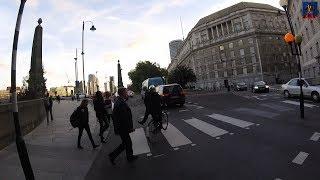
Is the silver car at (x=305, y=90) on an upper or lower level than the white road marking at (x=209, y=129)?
upper

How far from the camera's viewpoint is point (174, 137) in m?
11.8

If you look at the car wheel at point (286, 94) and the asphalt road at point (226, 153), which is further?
the car wheel at point (286, 94)

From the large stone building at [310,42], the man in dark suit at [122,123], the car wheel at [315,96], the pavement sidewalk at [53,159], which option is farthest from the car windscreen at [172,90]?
the large stone building at [310,42]

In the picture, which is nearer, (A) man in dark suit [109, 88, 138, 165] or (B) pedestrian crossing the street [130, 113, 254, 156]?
(A) man in dark suit [109, 88, 138, 165]

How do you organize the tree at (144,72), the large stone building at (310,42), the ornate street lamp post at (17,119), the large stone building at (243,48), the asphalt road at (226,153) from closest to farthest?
the asphalt road at (226,153) → the ornate street lamp post at (17,119) → the large stone building at (310,42) → the large stone building at (243,48) → the tree at (144,72)

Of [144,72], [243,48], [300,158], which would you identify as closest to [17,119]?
[300,158]

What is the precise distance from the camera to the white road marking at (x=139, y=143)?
10.2m

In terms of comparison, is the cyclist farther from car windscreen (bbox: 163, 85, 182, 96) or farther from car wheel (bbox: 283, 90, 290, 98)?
car wheel (bbox: 283, 90, 290, 98)

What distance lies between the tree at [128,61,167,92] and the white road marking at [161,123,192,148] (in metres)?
125

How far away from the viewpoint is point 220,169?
7.06 m

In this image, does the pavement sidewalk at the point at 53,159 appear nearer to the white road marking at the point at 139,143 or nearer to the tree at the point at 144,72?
the white road marking at the point at 139,143

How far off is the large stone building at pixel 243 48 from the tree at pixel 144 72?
79.6ft

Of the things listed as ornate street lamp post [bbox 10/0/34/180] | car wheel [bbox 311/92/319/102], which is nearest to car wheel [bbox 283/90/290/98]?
car wheel [bbox 311/92/319/102]

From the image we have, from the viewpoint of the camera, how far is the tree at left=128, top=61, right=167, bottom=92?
457 ft
